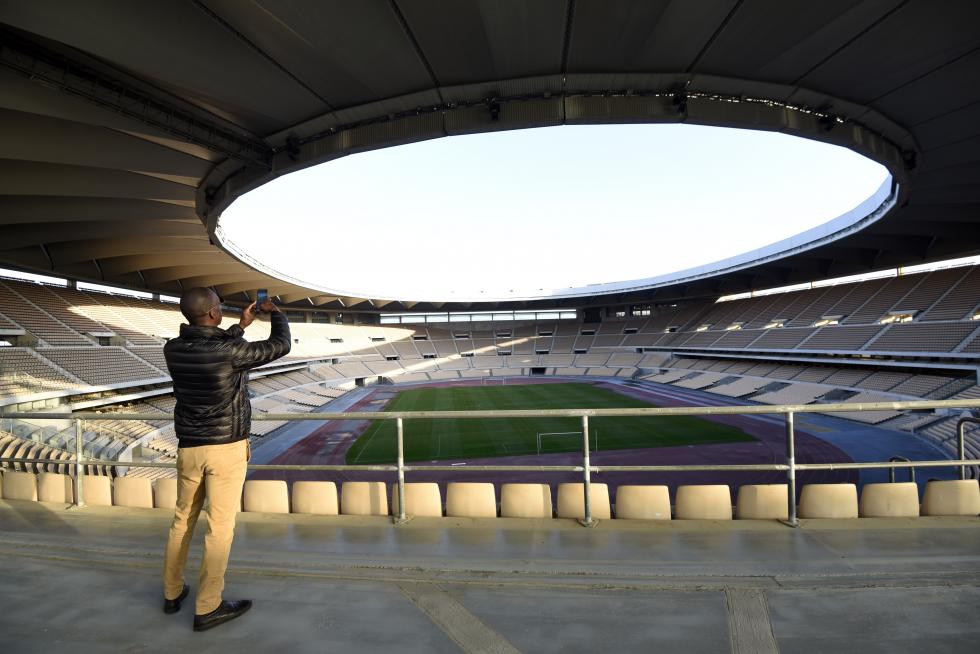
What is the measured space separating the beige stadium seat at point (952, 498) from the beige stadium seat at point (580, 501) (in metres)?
2.69

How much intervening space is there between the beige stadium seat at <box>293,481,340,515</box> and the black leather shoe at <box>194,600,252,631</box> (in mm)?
1519

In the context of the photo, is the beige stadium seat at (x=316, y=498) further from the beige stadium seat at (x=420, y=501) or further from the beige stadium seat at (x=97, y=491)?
the beige stadium seat at (x=97, y=491)

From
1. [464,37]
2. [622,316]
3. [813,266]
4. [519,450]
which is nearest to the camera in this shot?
[464,37]

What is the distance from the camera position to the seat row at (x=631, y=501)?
3727 mm

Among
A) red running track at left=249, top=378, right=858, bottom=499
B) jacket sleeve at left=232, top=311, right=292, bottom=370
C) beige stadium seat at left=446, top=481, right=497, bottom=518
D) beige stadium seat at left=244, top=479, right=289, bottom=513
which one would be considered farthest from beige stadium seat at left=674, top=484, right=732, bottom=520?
red running track at left=249, top=378, right=858, bottom=499

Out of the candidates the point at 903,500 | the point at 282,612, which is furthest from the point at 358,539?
the point at 903,500

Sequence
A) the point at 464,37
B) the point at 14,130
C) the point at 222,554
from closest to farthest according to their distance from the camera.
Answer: the point at 222,554
the point at 464,37
the point at 14,130

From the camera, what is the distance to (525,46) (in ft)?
21.3

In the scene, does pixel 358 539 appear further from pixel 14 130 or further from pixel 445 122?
pixel 14 130

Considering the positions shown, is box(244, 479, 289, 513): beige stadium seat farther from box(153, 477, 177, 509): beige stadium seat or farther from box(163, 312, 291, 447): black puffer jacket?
box(163, 312, 291, 447): black puffer jacket

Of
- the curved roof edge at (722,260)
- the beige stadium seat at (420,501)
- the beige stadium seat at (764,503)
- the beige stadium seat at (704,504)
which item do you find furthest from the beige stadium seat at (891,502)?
the curved roof edge at (722,260)

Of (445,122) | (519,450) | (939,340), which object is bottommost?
(519,450)

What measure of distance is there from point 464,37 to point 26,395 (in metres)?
21.1

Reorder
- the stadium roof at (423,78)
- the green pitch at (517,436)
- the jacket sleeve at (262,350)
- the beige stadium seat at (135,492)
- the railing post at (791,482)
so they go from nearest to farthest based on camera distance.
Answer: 1. the jacket sleeve at (262,350)
2. the railing post at (791,482)
3. the beige stadium seat at (135,492)
4. the stadium roof at (423,78)
5. the green pitch at (517,436)
